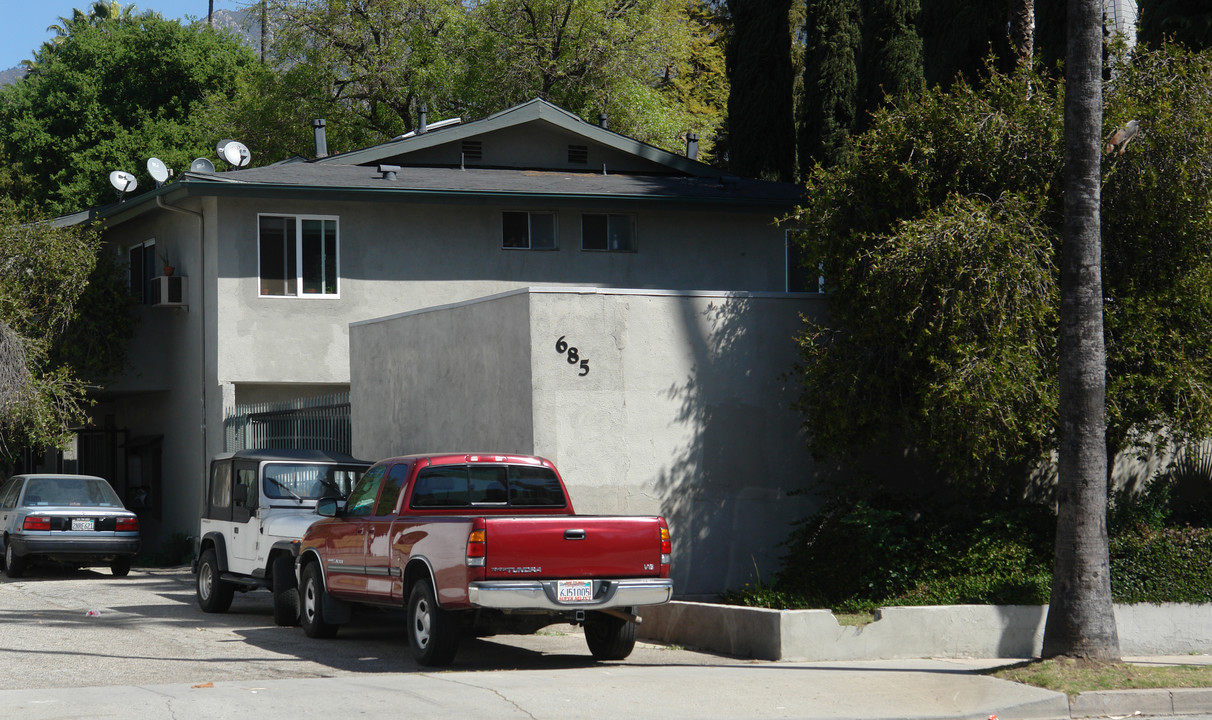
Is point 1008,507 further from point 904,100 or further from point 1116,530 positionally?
point 904,100

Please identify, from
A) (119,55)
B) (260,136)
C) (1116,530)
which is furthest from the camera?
(119,55)

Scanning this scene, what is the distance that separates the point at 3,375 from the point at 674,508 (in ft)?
44.6

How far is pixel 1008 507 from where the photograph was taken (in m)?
14.5

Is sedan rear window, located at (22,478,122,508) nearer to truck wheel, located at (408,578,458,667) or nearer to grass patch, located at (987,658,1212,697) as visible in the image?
truck wheel, located at (408,578,458,667)

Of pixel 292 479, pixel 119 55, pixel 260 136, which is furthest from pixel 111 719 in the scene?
pixel 119 55

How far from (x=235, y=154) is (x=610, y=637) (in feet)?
53.5

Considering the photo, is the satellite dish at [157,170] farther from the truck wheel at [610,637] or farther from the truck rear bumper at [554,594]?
the truck rear bumper at [554,594]

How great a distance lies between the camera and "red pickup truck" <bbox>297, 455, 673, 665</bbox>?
10516 mm

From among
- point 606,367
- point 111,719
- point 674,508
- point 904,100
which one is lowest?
point 111,719

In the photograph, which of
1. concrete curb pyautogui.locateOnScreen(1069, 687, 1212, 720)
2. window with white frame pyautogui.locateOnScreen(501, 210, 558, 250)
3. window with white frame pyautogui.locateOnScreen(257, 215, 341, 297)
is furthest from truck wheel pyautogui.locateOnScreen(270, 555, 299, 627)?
window with white frame pyautogui.locateOnScreen(501, 210, 558, 250)

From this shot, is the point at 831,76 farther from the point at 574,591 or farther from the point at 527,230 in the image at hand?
the point at 574,591

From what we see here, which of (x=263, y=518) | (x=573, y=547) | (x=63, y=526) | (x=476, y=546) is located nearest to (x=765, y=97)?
(x=63, y=526)

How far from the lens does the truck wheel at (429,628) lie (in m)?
10.9

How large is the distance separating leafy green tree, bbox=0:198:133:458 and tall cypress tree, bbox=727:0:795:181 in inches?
626
